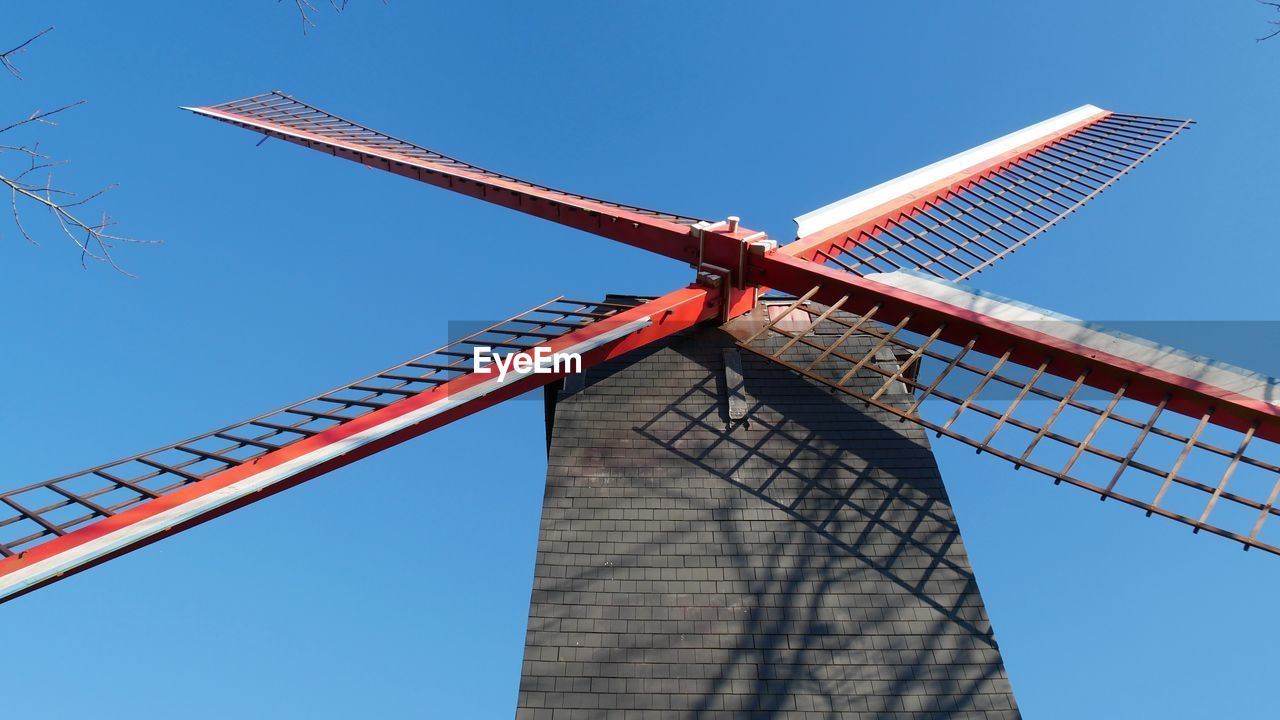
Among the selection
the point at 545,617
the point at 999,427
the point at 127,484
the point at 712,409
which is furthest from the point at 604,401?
the point at 127,484

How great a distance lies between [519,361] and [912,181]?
5387 millimetres

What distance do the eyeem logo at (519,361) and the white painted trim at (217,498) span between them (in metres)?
0.04

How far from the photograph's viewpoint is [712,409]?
7.85 metres

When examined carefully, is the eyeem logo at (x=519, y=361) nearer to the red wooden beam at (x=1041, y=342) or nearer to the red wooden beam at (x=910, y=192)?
the red wooden beam at (x=1041, y=342)

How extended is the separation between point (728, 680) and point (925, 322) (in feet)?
10.8

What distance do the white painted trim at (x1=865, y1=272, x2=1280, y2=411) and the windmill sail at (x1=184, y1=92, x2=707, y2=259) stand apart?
2.39 meters

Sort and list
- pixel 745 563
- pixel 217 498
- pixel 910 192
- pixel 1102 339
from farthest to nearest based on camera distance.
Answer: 1. pixel 910 192
2. pixel 745 563
3. pixel 1102 339
4. pixel 217 498

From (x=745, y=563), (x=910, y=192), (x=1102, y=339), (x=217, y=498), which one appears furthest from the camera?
(x=910, y=192)

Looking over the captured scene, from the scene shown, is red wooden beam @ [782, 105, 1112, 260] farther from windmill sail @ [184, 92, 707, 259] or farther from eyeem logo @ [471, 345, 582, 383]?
eyeem logo @ [471, 345, 582, 383]

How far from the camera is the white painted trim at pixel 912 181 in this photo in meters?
8.82

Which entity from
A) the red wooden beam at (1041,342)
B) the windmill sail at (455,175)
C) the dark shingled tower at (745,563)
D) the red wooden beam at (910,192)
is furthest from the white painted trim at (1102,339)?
the windmill sail at (455,175)

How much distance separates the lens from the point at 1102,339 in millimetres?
6363

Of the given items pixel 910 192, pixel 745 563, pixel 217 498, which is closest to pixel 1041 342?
pixel 745 563

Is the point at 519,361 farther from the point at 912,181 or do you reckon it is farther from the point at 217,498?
the point at 912,181
